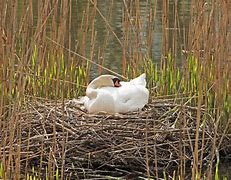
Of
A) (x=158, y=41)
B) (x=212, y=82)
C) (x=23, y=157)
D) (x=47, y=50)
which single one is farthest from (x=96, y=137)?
(x=158, y=41)

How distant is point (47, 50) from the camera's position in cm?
380

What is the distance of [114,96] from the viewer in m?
3.25

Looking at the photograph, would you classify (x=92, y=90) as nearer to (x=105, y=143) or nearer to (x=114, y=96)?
(x=114, y=96)

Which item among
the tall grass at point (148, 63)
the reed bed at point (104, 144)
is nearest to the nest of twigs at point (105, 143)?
the reed bed at point (104, 144)

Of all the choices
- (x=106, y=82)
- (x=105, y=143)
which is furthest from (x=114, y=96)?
(x=105, y=143)

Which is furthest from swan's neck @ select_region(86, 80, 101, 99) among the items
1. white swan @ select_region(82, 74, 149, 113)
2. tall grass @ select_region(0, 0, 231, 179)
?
tall grass @ select_region(0, 0, 231, 179)

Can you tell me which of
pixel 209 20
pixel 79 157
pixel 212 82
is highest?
pixel 209 20

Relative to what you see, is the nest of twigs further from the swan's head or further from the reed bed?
the swan's head

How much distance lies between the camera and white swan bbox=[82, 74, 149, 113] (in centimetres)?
323

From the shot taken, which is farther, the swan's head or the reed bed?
the swan's head

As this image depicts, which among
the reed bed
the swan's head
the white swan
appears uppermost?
the swan's head

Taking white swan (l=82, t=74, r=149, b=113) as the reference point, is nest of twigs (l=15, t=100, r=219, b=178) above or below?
below

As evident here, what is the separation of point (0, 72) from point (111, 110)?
0.49m

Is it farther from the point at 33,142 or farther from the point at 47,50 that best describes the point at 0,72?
the point at 47,50
